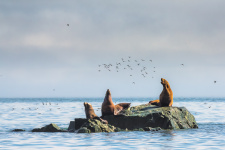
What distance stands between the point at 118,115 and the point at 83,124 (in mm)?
2052

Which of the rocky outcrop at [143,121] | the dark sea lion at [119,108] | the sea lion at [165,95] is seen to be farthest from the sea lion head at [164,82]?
the dark sea lion at [119,108]

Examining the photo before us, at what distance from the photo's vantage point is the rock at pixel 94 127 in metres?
22.5

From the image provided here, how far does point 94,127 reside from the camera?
22.5m

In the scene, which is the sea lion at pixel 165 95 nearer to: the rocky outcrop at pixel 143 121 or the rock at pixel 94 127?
the rocky outcrop at pixel 143 121

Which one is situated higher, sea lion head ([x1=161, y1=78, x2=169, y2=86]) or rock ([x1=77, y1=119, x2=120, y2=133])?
sea lion head ([x1=161, y1=78, x2=169, y2=86])

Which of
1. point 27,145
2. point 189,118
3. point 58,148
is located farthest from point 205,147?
point 189,118

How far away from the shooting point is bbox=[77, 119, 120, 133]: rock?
22.5m

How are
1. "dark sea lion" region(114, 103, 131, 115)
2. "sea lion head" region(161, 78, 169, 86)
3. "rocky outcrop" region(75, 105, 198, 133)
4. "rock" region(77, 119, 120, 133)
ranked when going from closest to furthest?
1. "rock" region(77, 119, 120, 133)
2. "rocky outcrop" region(75, 105, 198, 133)
3. "dark sea lion" region(114, 103, 131, 115)
4. "sea lion head" region(161, 78, 169, 86)

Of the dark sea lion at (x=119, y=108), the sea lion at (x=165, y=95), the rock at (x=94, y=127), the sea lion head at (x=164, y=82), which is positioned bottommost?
the rock at (x=94, y=127)

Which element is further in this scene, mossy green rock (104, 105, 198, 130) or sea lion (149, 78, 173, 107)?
sea lion (149, 78, 173, 107)

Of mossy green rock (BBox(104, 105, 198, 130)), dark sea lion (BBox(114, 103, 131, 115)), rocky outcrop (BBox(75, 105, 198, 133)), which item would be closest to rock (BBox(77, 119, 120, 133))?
rocky outcrop (BBox(75, 105, 198, 133))

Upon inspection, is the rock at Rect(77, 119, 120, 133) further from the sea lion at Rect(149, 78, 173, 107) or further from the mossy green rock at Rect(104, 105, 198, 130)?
the sea lion at Rect(149, 78, 173, 107)

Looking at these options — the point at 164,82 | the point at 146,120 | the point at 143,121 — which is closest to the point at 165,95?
the point at 164,82

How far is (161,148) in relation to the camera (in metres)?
16.7
